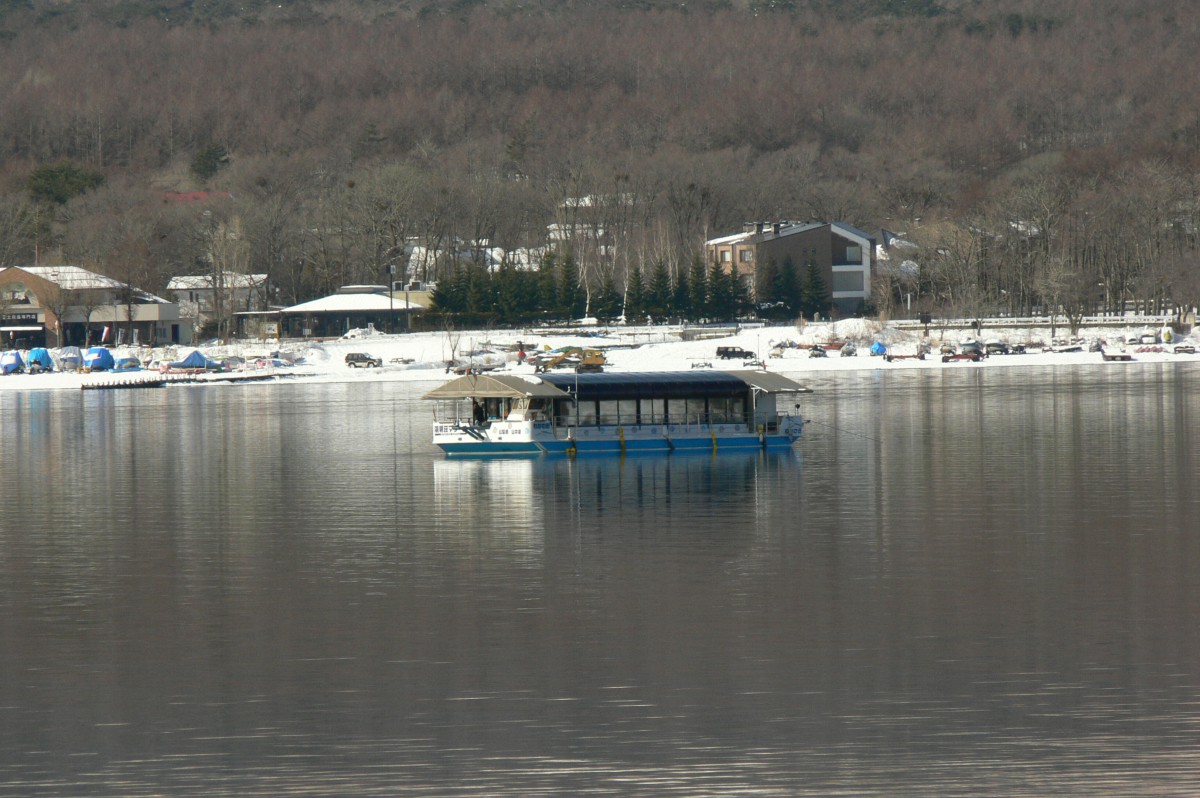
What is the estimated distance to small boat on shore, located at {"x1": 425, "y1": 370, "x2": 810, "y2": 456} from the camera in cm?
5228

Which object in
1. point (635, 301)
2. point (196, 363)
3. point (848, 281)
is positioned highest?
point (848, 281)

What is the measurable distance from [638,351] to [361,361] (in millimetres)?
18304

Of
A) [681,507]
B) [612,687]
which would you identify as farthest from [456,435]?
[612,687]

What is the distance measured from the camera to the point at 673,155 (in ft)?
655

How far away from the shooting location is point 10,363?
109500mm

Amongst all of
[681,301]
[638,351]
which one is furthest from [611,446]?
[681,301]

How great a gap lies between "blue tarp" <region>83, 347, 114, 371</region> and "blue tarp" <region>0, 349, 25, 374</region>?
4160mm

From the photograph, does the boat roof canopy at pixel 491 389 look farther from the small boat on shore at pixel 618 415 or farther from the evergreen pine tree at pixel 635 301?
the evergreen pine tree at pixel 635 301

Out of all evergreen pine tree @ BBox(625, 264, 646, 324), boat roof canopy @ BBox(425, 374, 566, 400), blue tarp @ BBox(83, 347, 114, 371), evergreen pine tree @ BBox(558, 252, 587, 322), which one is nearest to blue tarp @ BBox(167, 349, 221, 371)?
blue tarp @ BBox(83, 347, 114, 371)

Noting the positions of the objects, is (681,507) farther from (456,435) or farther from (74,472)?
(74,472)

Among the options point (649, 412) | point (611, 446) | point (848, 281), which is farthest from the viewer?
point (848, 281)

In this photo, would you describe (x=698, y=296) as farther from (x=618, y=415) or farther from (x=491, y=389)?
(x=491, y=389)

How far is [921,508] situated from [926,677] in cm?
1668

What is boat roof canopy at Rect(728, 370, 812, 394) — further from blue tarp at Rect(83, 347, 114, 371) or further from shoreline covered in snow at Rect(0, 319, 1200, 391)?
blue tarp at Rect(83, 347, 114, 371)
